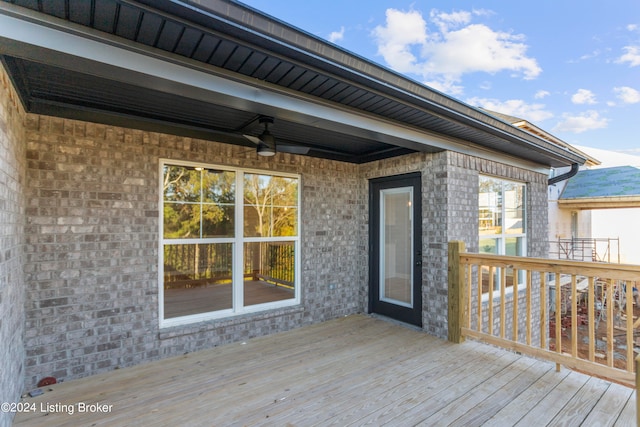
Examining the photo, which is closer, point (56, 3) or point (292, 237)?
point (56, 3)

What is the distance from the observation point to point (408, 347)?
381 cm

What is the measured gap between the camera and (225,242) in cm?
405

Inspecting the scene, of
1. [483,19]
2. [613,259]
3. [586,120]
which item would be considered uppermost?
[586,120]

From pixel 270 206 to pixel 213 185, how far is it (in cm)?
85

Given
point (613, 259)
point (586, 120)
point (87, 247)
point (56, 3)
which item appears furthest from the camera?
point (586, 120)

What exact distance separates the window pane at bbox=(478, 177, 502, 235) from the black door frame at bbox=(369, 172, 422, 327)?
3.48 ft

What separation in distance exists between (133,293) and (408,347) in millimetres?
3131

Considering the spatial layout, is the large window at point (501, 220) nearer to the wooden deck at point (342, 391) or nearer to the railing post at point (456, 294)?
the railing post at point (456, 294)

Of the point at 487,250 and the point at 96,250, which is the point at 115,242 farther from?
the point at 487,250

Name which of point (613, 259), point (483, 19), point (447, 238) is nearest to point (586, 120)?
point (613, 259)

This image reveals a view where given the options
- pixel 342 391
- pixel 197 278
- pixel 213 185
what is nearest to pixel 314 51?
pixel 213 185

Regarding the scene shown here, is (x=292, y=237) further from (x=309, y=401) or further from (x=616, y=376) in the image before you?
(x=616, y=376)

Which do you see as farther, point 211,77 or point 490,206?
point 490,206

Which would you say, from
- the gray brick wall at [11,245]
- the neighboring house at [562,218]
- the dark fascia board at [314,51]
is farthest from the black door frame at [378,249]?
the neighboring house at [562,218]
